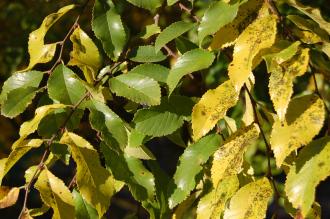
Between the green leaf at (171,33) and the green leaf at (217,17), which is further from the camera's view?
the green leaf at (171,33)

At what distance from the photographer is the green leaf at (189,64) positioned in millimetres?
886

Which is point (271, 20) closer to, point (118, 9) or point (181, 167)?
point (181, 167)

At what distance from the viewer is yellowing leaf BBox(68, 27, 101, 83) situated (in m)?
0.98

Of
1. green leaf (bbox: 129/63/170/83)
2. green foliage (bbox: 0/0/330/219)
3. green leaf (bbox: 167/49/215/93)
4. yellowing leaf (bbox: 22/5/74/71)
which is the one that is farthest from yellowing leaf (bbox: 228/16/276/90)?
yellowing leaf (bbox: 22/5/74/71)

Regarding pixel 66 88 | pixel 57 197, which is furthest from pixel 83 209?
pixel 66 88

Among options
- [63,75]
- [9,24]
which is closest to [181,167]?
[63,75]

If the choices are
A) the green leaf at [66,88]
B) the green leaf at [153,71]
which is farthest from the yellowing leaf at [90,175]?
the green leaf at [153,71]

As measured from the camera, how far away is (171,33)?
969 millimetres

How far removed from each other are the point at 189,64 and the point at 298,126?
9.8 inches

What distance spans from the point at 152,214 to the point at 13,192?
238 millimetres

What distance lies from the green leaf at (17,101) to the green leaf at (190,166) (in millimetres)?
291

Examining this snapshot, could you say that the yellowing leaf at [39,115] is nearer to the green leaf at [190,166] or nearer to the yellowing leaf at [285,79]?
the green leaf at [190,166]

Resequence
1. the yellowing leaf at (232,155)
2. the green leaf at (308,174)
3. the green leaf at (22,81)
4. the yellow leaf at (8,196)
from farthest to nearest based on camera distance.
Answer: the green leaf at (22,81), the yellow leaf at (8,196), the yellowing leaf at (232,155), the green leaf at (308,174)

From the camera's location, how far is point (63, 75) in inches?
38.0
